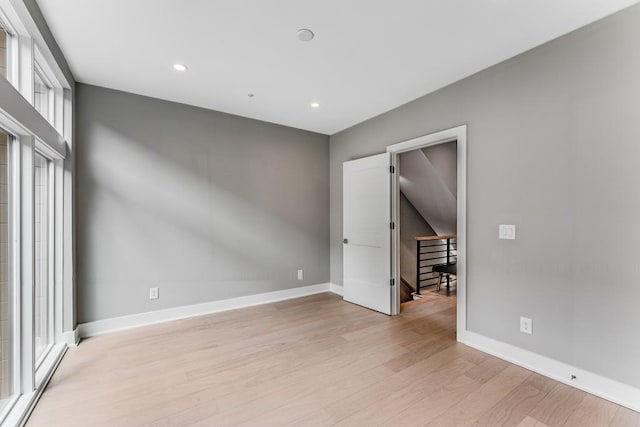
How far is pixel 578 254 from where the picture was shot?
6.35 ft

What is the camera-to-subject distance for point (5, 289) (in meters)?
1.60

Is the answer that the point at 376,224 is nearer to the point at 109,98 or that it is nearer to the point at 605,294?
the point at 605,294

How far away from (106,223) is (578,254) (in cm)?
423

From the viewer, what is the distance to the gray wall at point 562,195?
175cm

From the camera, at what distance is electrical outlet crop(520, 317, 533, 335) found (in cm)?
216

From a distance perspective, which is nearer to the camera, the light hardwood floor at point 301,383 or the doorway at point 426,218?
the light hardwood floor at point 301,383

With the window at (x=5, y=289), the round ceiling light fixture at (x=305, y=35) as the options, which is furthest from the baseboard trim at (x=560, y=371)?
the window at (x=5, y=289)

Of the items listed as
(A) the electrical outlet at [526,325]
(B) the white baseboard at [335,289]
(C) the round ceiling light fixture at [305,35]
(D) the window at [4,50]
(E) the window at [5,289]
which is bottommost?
(B) the white baseboard at [335,289]

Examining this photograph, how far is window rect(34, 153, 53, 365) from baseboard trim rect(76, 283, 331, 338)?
36 cm

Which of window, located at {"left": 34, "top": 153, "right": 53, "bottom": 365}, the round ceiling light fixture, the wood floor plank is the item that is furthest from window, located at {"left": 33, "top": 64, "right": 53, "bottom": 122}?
the wood floor plank

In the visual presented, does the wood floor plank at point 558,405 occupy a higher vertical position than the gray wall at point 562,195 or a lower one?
lower

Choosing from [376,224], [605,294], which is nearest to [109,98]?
[376,224]

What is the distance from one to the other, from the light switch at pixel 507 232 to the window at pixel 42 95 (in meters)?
3.92

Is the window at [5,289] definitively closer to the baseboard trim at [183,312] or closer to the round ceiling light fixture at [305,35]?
the baseboard trim at [183,312]
